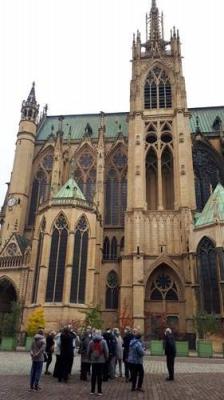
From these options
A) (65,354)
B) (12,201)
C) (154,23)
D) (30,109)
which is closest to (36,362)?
(65,354)

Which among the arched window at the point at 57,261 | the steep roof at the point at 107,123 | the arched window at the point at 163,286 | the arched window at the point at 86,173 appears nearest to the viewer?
the arched window at the point at 57,261

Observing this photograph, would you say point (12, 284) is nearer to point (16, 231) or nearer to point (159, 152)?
point (16, 231)

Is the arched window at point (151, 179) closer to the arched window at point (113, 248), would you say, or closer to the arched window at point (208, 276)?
the arched window at point (113, 248)

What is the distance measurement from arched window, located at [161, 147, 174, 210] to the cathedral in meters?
0.13

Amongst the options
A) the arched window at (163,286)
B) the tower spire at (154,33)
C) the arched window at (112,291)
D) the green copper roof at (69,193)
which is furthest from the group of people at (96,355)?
the tower spire at (154,33)

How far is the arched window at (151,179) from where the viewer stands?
43.2 m

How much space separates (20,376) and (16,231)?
31.2 m

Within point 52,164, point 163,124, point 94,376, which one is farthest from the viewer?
point 52,164

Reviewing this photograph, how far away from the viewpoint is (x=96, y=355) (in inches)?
384

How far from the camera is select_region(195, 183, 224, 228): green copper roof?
114ft

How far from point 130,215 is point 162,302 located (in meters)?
9.70

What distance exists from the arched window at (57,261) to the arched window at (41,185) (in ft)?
33.7

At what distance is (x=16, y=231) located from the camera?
42.8 metres

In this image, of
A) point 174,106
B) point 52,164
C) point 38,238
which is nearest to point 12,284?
point 38,238
